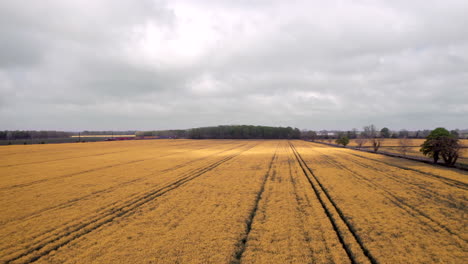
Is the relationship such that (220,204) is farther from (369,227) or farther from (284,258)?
(369,227)

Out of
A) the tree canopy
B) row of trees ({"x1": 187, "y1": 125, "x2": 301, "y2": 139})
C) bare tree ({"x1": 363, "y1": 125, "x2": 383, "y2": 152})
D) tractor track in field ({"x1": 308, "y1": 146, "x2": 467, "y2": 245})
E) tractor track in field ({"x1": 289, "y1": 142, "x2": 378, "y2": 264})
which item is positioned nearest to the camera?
tractor track in field ({"x1": 289, "y1": 142, "x2": 378, "y2": 264})

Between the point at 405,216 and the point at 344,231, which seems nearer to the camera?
the point at 344,231

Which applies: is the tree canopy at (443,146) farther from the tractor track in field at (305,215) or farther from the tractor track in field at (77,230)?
the tractor track in field at (77,230)

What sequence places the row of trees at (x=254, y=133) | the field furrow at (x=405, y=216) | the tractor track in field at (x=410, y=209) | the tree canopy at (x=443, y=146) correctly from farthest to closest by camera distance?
the row of trees at (x=254, y=133) → the tree canopy at (x=443, y=146) → the tractor track in field at (x=410, y=209) → the field furrow at (x=405, y=216)

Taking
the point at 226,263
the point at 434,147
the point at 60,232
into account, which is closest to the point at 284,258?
the point at 226,263

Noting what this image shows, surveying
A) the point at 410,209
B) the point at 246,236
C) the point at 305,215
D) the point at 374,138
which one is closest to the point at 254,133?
the point at 374,138

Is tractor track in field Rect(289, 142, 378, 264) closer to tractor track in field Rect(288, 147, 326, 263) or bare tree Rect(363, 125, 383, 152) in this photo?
tractor track in field Rect(288, 147, 326, 263)

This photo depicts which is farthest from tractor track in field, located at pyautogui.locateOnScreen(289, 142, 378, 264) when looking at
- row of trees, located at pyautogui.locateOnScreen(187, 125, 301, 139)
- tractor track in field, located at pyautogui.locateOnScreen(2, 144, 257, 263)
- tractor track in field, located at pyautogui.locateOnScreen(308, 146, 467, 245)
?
row of trees, located at pyautogui.locateOnScreen(187, 125, 301, 139)

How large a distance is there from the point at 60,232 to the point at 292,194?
10.1 metres

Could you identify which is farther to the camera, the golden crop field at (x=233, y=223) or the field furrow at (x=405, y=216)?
the field furrow at (x=405, y=216)

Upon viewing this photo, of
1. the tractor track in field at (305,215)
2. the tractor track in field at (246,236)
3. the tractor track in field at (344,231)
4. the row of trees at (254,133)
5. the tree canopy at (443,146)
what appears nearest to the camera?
the tractor track in field at (246,236)

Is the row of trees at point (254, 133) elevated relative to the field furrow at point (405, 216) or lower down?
elevated

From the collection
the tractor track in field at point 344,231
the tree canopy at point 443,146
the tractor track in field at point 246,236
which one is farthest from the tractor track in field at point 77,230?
the tree canopy at point 443,146

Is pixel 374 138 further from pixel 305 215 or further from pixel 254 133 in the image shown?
pixel 254 133
